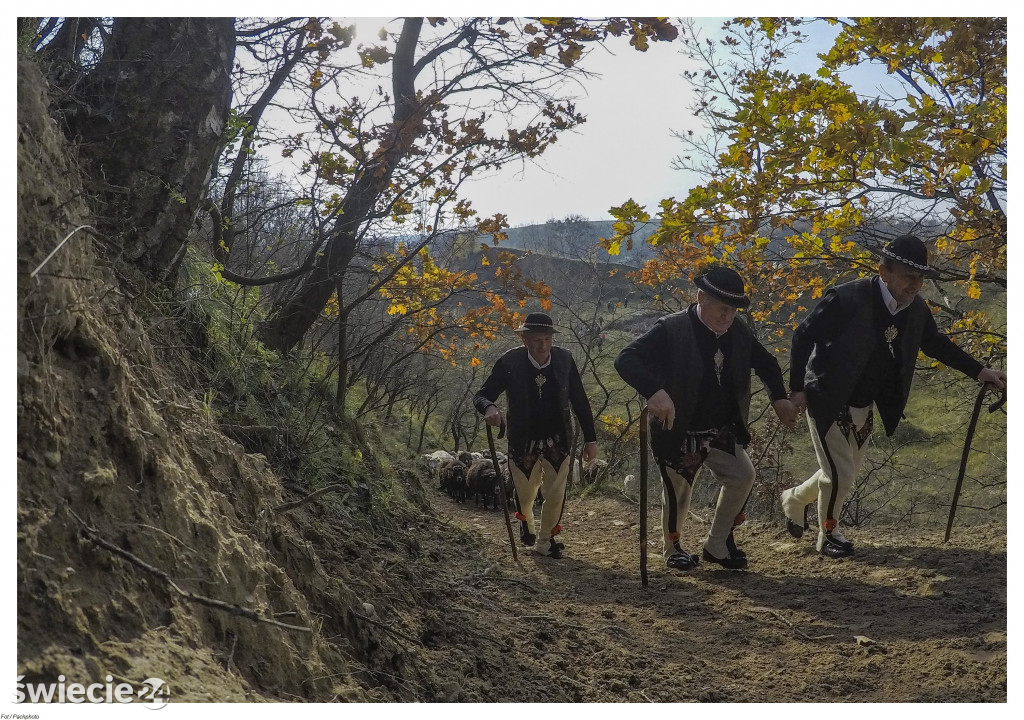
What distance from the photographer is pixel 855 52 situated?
5125 millimetres

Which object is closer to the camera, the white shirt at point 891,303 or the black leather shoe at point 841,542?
the white shirt at point 891,303

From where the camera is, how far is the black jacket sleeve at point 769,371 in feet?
17.3

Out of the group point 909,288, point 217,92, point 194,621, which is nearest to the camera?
point 194,621

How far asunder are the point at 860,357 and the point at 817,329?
1.09 feet

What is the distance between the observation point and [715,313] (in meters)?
5.11

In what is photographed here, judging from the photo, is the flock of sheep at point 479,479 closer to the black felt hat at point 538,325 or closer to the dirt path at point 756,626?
the black felt hat at point 538,325

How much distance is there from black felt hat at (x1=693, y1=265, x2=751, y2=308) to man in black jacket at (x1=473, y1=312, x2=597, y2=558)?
1572 mm

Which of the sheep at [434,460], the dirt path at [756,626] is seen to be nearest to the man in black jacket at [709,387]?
the dirt path at [756,626]

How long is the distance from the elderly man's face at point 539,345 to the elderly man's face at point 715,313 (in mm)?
1440

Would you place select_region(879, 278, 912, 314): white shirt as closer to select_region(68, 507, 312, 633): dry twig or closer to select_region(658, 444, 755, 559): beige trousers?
select_region(658, 444, 755, 559): beige trousers

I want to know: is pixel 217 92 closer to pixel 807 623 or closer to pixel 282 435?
pixel 282 435

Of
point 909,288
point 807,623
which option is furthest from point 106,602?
point 909,288

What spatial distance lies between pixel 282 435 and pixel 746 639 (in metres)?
3.22

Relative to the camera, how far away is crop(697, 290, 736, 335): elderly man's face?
5.08m
